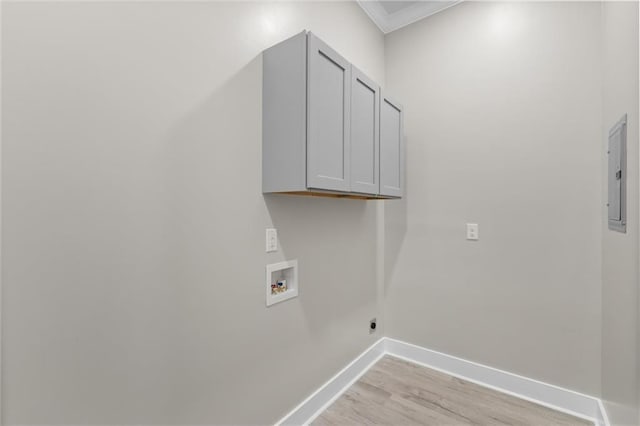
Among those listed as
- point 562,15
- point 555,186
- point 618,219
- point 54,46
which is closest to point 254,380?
point 54,46

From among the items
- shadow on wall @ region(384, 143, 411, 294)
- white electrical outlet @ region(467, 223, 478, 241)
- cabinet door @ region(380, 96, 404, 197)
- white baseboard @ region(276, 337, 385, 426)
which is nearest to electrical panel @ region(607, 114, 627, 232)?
white electrical outlet @ region(467, 223, 478, 241)

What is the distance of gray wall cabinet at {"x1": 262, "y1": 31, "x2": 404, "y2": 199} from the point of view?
136 centimetres

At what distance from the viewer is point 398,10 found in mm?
2443

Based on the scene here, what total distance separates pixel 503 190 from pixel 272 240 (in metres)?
1.65

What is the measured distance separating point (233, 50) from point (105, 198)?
0.87 meters

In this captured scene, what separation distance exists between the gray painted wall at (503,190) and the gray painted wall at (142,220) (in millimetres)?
1200

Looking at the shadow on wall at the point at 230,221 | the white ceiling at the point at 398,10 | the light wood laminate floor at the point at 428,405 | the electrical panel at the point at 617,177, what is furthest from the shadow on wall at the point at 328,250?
the white ceiling at the point at 398,10

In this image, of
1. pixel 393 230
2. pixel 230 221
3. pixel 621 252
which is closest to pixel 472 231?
pixel 393 230

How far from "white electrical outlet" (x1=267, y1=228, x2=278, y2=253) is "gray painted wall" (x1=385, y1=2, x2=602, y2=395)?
1304 millimetres

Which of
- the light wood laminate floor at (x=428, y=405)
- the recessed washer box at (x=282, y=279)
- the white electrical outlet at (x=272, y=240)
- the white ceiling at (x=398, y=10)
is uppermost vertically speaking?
the white ceiling at (x=398, y=10)

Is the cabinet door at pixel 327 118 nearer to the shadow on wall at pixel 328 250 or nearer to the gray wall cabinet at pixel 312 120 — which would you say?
the gray wall cabinet at pixel 312 120

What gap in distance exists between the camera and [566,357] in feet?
6.24

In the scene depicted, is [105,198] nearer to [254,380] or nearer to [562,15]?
[254,380]

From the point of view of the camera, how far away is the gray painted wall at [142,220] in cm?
85
